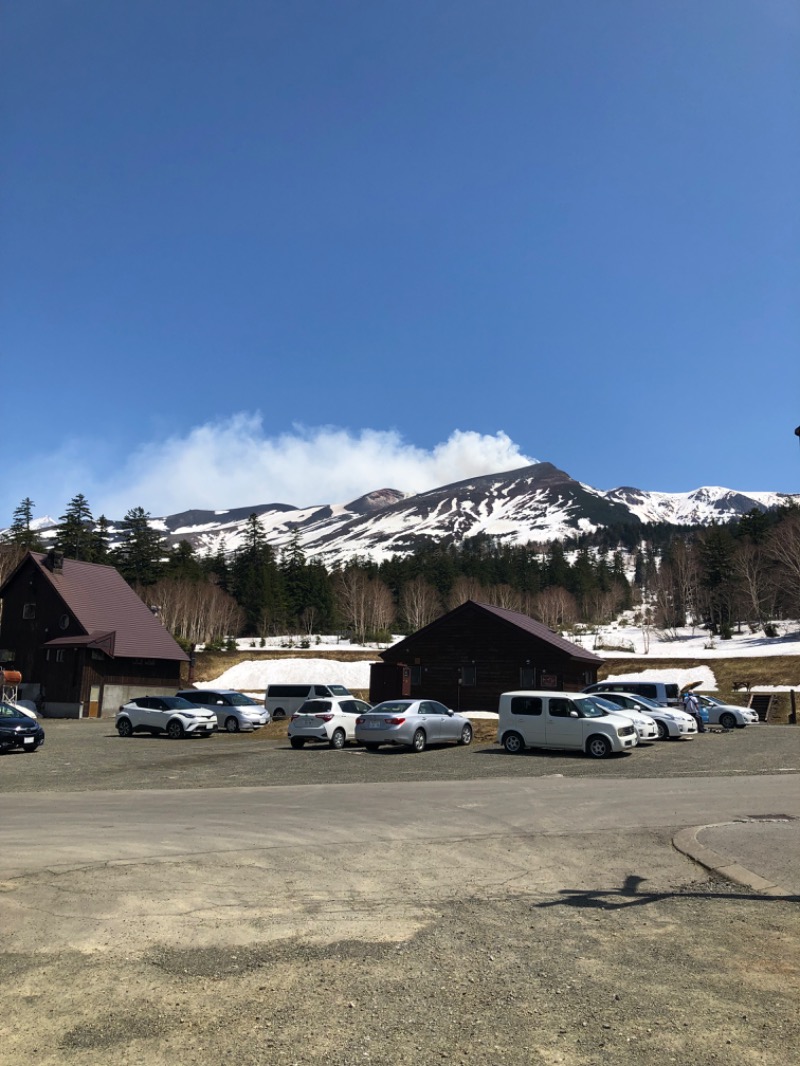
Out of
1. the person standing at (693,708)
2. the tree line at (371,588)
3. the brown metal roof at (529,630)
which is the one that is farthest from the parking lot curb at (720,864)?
the tree line at (371,588)

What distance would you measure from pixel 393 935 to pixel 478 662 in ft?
144

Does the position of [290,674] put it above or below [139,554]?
below

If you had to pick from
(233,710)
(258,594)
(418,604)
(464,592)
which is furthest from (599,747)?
(464,592)

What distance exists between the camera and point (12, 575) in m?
56.5

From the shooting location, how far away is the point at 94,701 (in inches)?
1996

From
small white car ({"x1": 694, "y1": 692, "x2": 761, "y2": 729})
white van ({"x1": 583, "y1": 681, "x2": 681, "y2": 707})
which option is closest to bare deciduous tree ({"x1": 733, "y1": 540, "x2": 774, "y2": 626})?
small white car ({"x1": 694, "y1": 692, "x2": 761, "y2": 729})

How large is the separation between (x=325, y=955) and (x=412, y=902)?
1.89m

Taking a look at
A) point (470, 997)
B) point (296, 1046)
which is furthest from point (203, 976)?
point (470, 997)

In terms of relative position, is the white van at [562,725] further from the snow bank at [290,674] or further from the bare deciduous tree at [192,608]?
the bare deciduous tree at [192,608]

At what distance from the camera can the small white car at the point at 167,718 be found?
1357 inches

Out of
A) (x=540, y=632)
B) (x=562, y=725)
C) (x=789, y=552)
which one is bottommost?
(x=562, y=725)

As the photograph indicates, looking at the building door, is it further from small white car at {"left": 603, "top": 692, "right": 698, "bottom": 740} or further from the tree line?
the tree line

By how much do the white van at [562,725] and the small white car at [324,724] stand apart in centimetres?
568

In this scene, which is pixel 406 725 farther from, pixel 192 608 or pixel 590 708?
pixel 192 608
